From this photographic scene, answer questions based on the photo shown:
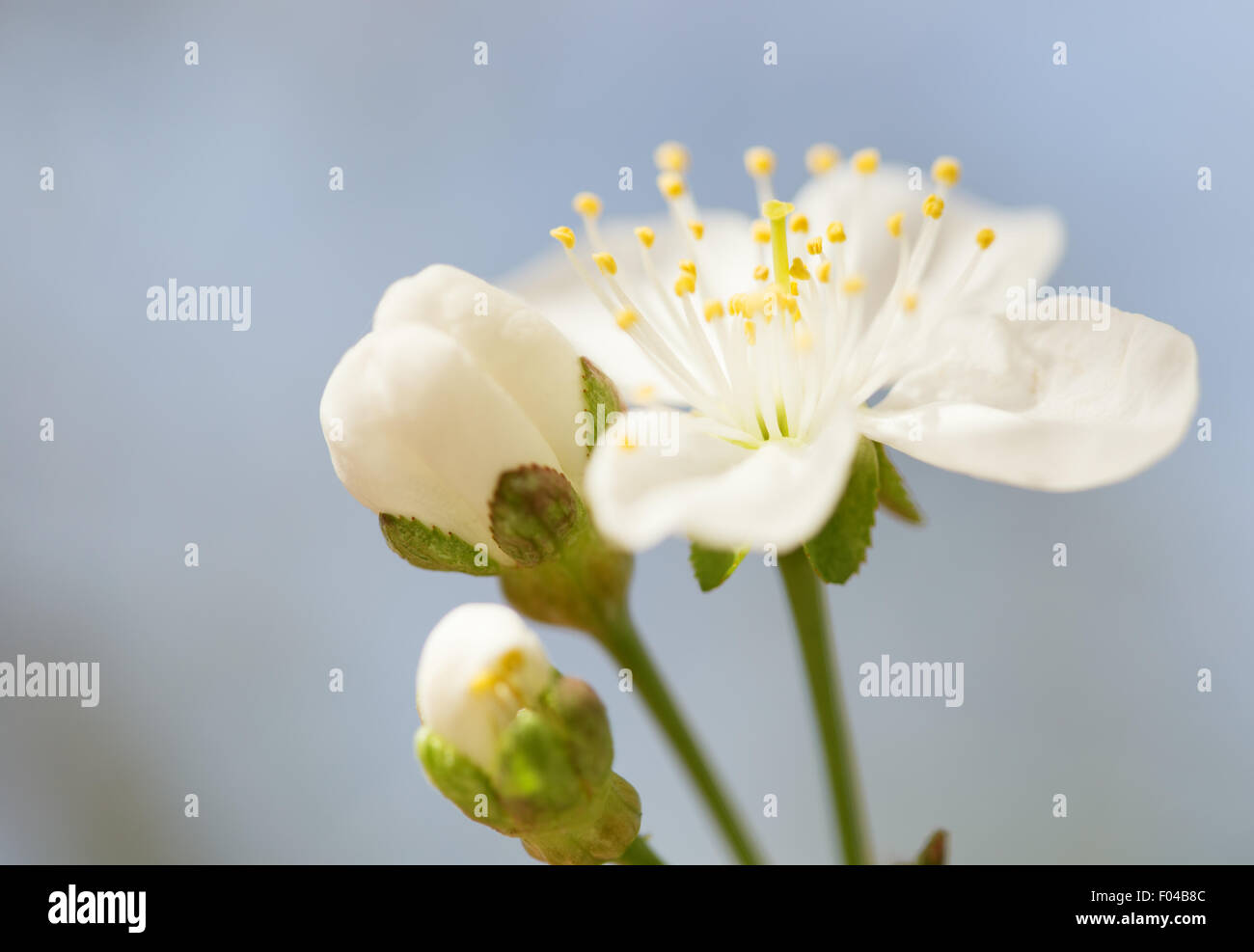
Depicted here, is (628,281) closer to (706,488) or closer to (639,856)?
(706,488)

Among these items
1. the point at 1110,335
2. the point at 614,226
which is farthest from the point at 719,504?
the point at 614,226

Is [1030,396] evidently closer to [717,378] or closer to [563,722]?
[717,378]

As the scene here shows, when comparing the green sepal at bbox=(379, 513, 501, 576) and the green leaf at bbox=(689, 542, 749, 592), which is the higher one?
the green sepal at bbox=(379, 513, 501, 576)

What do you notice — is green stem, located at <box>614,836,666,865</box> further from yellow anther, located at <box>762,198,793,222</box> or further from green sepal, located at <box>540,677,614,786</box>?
yellow anther, located at <box>762,198,793,222</box>
